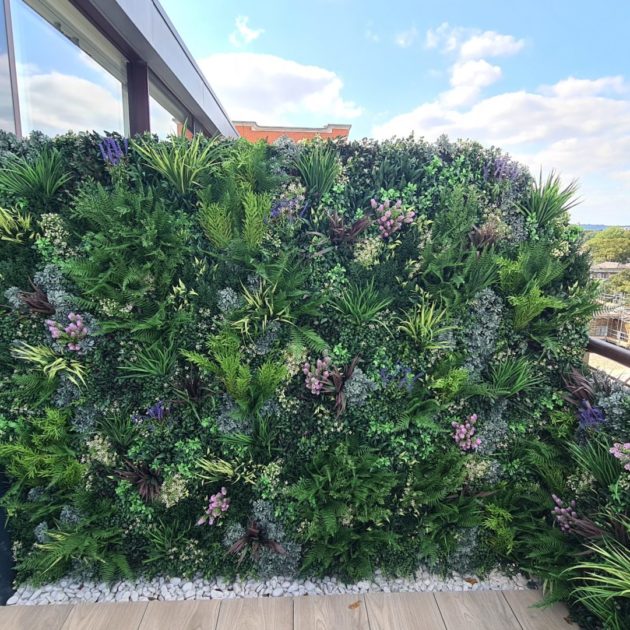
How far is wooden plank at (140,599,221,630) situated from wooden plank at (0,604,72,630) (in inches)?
17.2

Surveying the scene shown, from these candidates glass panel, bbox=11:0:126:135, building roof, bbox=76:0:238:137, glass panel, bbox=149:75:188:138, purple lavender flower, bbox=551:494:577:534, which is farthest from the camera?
glass panel, bbox=149:75:188:138

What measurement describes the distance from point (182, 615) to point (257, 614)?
15.2 inches

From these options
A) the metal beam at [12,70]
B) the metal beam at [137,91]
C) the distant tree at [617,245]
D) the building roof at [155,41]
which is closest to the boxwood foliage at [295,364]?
the metal beam at [12,70]

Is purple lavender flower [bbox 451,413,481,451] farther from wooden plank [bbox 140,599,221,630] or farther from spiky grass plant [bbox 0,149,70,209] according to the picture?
spiky grass plant [bbox 0,149,70,209]

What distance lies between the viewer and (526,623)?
1.92 m

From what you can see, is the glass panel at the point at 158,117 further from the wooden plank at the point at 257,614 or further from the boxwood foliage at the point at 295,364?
the wooden plank at the point at 257,614

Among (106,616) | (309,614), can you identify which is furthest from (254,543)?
(106,616)

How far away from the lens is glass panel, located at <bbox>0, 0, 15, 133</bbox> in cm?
212

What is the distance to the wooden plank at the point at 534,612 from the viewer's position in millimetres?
1901

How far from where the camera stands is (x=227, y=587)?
2.11m

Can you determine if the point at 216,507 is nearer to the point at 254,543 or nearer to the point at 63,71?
the point at 254,543

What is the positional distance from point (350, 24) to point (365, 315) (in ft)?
32.1

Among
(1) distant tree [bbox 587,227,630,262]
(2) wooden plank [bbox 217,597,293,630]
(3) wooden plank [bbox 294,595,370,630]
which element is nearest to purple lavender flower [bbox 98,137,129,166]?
(2) wooden plank [bbox 217,597,293,630]

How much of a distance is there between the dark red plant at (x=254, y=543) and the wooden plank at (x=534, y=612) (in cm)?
127
